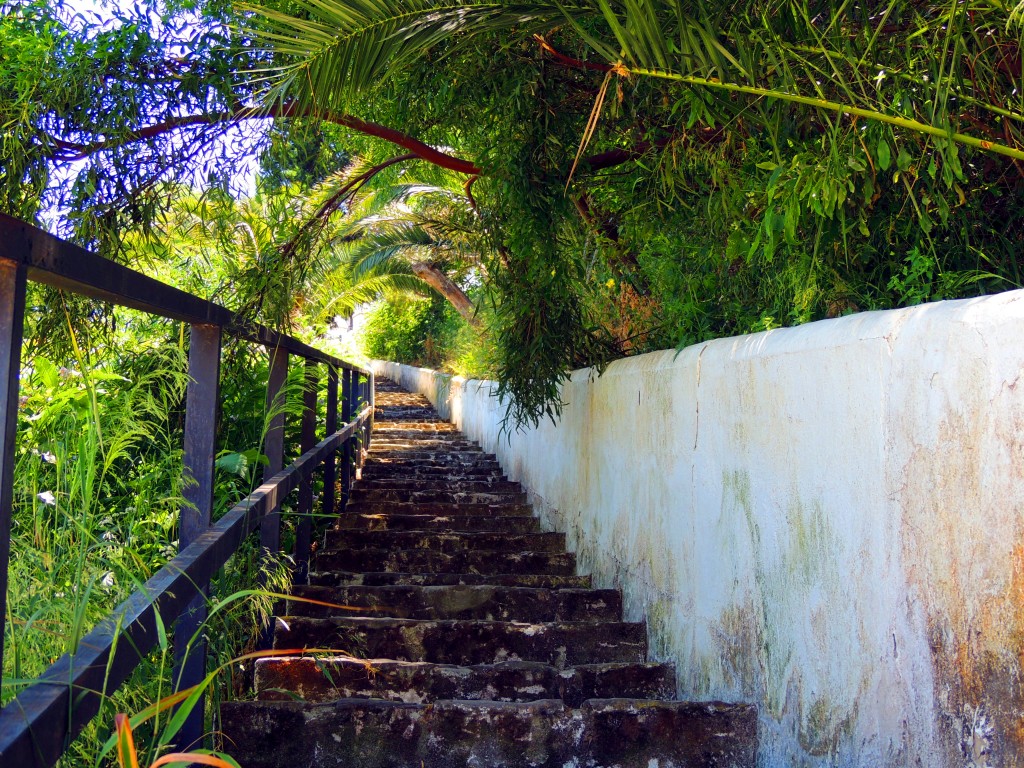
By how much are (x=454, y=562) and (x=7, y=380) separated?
4.14m

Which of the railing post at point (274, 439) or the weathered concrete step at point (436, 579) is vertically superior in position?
the railing post at point (274, 439)

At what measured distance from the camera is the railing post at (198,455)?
2.51m

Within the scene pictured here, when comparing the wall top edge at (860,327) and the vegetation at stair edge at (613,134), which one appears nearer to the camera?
the wall top edge at (860,327)

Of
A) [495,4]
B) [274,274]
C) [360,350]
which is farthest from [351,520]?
[360,350]

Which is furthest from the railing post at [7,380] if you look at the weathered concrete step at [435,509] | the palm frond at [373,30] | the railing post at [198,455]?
the weathered concrete step at [435,509]

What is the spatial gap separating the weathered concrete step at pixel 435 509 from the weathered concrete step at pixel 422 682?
3.17m

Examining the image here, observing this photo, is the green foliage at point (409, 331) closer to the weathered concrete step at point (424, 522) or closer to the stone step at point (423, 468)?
the stone step at point (423, 468)

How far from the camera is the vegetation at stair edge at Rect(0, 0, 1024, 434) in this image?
2396 millimetres

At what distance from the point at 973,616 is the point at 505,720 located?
1.45m

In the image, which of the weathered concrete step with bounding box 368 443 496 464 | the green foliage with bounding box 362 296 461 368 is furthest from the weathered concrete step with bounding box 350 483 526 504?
the green foliage with bounding box 362 296 461 368

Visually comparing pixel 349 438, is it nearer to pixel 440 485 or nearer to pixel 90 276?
pixel 440 485

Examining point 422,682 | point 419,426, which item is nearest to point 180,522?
point 422,682

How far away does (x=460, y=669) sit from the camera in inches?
134

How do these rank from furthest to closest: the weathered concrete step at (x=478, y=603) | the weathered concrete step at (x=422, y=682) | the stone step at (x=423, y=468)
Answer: the stone step at (x=423, y=468)
the weathered concrete step at (x=478, y=603)
the weathered concrete step at (x=422, y=682)
